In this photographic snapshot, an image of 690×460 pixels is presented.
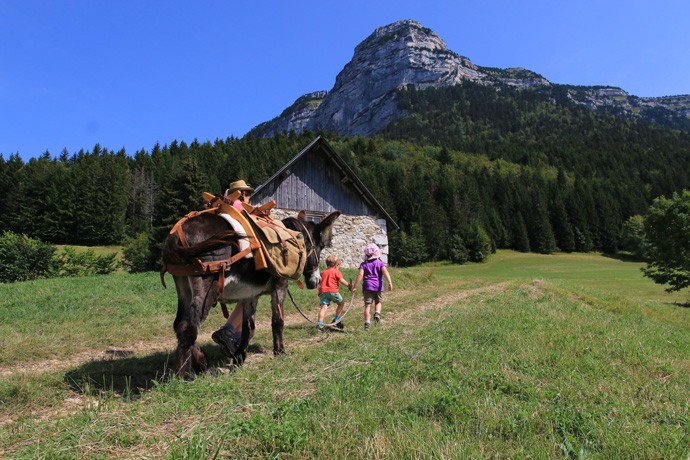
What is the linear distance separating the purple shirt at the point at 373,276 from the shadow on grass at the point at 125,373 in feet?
12.5

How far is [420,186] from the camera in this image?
81.8 meters

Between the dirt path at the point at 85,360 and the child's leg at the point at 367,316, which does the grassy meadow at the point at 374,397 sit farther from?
the child's leg at the point at 367,316

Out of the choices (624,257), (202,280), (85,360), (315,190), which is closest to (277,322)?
(202,280)

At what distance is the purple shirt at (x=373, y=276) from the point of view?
360 inches

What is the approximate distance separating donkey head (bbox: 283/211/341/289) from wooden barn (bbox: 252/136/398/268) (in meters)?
13.6

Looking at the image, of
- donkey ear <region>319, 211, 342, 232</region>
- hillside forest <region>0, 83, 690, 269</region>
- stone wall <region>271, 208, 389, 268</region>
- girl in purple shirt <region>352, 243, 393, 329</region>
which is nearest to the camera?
donkey ear <region>319, 211, 342, 232</region>

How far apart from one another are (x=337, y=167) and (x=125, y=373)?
19.1 metres

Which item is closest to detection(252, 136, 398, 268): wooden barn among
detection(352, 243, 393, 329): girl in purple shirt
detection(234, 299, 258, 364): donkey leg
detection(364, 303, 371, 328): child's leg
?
detection(352, 243, 393, 329): girl in purple shirt

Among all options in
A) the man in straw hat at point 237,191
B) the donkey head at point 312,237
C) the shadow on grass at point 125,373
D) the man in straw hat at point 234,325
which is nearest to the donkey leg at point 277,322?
the man in straw hat at point 234,325

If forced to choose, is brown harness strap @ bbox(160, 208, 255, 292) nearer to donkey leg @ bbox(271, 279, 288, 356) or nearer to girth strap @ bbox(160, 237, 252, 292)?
girth strap @ bbox(160, 237, 252, 292)

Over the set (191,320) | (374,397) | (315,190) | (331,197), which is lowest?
(374,397)

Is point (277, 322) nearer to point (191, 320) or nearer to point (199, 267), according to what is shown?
point (191, 320)

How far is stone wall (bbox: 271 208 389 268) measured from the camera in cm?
2291

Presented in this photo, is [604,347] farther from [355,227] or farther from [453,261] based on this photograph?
[453,261]
